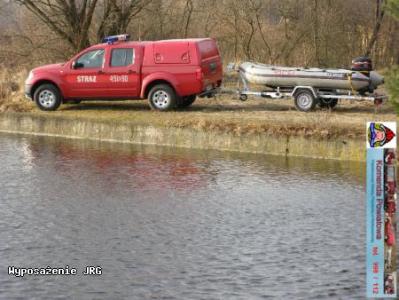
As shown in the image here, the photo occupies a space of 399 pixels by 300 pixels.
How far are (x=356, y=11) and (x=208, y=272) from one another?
27.5 meters

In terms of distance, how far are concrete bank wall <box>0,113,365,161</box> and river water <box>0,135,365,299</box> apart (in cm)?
34

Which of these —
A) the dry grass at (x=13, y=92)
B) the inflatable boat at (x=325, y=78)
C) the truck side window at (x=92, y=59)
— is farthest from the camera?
the dry grass at (x=13, y=92)

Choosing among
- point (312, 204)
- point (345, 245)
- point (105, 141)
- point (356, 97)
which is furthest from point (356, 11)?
point (345, 245)

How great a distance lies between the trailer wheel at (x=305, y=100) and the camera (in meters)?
20.6

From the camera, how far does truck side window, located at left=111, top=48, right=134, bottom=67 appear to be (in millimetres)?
21156

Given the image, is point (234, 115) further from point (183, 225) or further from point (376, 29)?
point (376, 29)

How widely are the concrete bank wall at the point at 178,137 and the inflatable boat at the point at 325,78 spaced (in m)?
3.01

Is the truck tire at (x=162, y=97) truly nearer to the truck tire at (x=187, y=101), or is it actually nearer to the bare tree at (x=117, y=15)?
the truck tire at (x=187, y=101)

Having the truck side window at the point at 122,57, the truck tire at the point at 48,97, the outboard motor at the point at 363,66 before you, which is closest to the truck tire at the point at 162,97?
the truck side window at the point at 122,57

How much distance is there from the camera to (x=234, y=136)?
1869 centimetres

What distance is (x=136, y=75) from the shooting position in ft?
68.9

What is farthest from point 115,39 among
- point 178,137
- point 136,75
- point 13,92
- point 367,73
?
point 367,73

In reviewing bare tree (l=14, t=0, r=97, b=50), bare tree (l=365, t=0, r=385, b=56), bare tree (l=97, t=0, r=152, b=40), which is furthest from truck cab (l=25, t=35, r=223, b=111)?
bare tree (l=365, t=0, r=385, b=56)

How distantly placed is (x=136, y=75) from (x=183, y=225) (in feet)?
31.7
